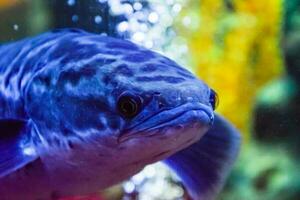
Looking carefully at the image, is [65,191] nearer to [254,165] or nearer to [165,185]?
[165,185]

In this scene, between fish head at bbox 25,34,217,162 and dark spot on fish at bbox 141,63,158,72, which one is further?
dark spot on fish at bbox 141,63,158,72

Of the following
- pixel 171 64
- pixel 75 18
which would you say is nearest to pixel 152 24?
pixel 75 18

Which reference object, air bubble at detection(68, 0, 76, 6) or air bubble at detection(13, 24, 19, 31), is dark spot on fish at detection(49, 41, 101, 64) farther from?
air bubble at detection(13, 24, 19, 31)

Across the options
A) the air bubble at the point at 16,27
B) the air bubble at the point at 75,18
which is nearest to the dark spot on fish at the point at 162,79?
the air bubble at the point at 75,18

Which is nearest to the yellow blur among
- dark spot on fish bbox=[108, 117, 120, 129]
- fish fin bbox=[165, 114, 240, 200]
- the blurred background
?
the blurred background

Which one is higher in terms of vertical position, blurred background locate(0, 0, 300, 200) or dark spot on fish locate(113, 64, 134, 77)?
dark spot on fish locate(113, 64, 134, 77)

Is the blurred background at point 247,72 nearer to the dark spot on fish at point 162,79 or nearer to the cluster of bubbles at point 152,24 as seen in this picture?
the cluster of bubbles at point 152,24
